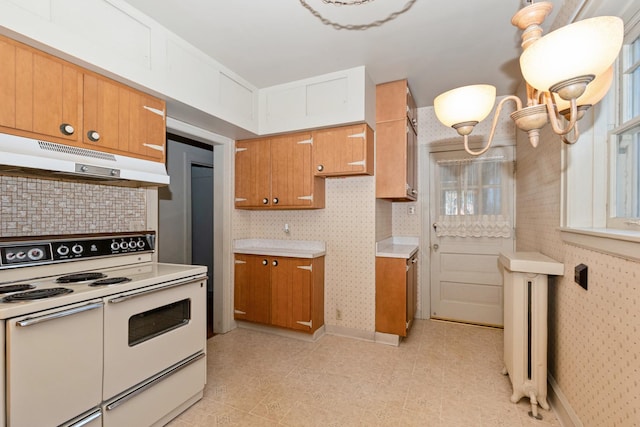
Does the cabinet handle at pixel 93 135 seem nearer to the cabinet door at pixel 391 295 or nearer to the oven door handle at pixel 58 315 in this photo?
the oven door handle at pixel 58 315

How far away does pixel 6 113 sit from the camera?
4.81 feet

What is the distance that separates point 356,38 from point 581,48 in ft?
5.99

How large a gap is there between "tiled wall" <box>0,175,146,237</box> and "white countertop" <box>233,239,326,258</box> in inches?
45.5

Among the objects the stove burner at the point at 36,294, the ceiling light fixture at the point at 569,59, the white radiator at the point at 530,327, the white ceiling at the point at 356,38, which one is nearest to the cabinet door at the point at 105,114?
the white ceiling at the point at 356,38

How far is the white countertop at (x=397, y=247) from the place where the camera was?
300 cm

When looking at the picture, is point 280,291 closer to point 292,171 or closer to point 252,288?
point 252,288

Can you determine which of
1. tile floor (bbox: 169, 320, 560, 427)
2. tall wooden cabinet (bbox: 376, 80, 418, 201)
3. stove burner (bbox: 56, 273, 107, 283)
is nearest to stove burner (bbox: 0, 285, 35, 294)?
stove burner (bbox: 56, 273, 107, 283)

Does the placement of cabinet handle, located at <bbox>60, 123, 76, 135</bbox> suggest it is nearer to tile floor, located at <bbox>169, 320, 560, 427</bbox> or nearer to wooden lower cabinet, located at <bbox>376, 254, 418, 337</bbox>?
tile floor, located at <bbox>169, 320, 560, 427</bbox>

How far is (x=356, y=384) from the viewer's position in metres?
2.30

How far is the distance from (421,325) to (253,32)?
11.1 feet

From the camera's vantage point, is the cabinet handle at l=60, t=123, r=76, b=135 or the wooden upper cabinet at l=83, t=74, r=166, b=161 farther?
the wooden upper cabinet at l=83, t=74, r=166, b=161

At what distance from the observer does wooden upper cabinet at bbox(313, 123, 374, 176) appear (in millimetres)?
2947

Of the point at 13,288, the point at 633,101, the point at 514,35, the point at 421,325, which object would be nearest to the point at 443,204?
the point at 421,325

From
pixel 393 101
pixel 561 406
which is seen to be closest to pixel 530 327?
pixel 561 406
